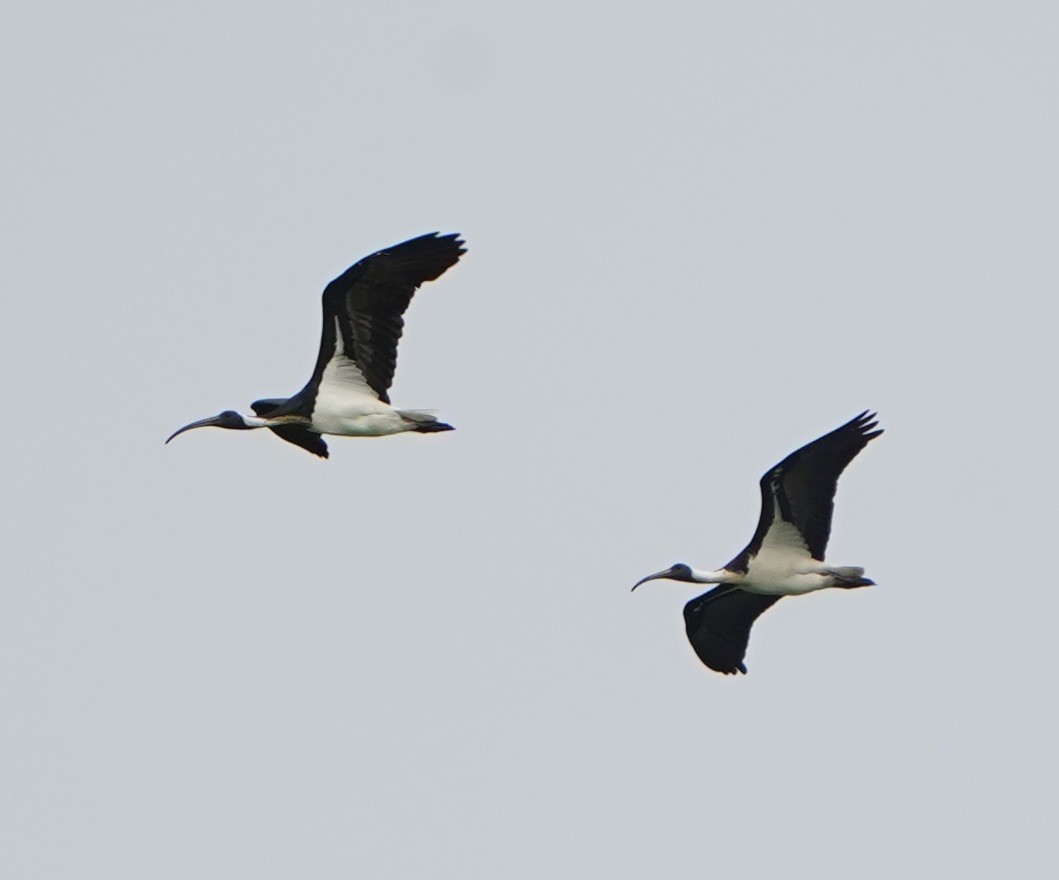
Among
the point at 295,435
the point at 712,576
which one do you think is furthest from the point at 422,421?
the point at 712,576

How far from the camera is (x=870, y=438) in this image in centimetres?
3209

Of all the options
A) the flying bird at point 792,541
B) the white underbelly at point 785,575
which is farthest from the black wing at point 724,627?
the white underbelly at point 785,575

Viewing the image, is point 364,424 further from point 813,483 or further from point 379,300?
point 813,483

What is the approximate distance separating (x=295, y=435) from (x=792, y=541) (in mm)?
7013

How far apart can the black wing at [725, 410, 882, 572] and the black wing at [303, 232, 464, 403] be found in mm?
5036

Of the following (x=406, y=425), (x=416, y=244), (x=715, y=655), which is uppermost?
(x=416, y=244)

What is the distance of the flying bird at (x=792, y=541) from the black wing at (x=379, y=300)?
16.0 ft

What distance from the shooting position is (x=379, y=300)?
107 feet

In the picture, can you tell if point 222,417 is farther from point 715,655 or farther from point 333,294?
point 715,655

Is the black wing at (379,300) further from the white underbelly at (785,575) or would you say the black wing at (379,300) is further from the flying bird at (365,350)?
the white underbelly at (785,575)

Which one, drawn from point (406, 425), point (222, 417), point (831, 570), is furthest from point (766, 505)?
point (222, 417)

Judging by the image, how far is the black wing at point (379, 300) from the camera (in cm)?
3198

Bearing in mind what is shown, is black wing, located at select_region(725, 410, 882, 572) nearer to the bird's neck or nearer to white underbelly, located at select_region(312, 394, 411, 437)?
the bird's neck

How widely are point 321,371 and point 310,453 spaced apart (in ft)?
7.09
